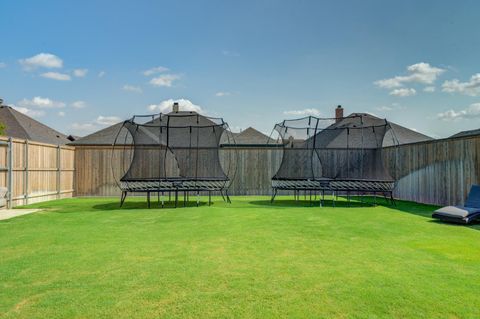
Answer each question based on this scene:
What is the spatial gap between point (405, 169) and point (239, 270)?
9.12 meters

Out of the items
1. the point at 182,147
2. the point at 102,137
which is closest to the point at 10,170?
the point at 182,147

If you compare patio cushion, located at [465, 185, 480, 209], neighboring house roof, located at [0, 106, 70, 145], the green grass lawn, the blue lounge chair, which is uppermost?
neighboring house roof, located at [0, 106, 70, 145]

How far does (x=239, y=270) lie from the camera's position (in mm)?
3311

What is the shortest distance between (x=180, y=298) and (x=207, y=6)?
9446 mm

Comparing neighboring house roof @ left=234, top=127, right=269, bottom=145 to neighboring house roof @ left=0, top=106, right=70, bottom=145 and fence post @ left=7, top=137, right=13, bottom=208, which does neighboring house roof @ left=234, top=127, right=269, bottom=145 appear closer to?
neighboring house roof @ left=0, top=106, right=70, bottom=145

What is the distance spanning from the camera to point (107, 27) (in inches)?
435

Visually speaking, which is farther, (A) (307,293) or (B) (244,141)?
(B) (244,141)

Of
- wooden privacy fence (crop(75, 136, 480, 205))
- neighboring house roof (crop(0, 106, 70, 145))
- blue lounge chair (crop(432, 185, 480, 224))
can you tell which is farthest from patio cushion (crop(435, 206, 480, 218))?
neighboring house roof (crop(0, 106, 70, 145))

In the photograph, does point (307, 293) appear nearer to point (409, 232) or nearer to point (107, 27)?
point (409, 232)

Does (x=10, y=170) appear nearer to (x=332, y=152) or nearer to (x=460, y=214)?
(x=332, y=152)

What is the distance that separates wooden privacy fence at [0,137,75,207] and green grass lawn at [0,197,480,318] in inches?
139

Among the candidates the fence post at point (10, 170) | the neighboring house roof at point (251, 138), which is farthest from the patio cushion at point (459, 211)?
the neighboring house roof at point (251, 138)

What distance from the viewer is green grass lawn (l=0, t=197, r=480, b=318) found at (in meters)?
2.42

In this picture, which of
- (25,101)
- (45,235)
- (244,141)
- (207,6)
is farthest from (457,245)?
(25,101)
